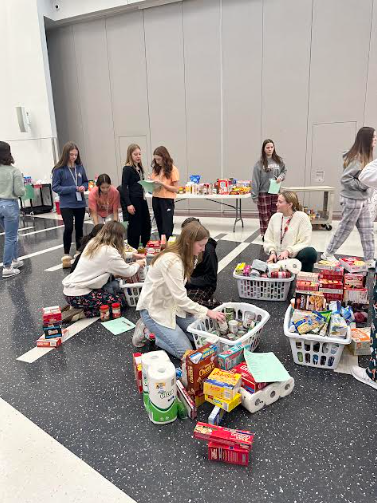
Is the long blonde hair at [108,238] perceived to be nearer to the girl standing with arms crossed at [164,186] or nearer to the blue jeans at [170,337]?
the blue jeans at [170,337]

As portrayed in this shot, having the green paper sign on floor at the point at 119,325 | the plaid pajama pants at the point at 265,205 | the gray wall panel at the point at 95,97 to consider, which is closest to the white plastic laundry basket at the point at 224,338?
the green paper sign on floor at the point at 119,325

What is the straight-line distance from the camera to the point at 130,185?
15.2 feet

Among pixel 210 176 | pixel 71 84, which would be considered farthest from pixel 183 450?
pixel 71 84

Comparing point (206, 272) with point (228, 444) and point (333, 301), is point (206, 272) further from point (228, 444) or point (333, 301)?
point (228, 444)

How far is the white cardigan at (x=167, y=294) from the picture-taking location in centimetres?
236

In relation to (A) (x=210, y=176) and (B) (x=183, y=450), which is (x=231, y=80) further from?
(B) (x=183, y=450)

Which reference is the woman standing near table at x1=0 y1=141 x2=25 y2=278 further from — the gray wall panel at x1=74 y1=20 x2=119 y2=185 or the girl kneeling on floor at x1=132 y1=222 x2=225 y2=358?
the gray wall panel at x1=74 y1=20 x2=119 y2=185

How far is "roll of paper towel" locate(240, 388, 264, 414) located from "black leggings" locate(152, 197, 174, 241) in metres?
3.04

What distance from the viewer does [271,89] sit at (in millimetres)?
7461

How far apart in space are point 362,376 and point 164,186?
3.19 metres

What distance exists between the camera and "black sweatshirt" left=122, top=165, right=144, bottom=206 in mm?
4586

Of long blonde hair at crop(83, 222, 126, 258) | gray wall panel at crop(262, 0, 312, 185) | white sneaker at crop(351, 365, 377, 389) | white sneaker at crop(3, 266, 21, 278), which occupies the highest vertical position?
gray wall panel at crop(262, 0, 312, 185)

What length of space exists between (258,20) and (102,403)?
7.68m

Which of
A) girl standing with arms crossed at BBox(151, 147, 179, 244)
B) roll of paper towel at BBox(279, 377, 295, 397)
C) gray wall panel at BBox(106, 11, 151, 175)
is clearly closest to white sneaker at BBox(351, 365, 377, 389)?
roll of paper towel at BBox(279, 377, 295, 397)
